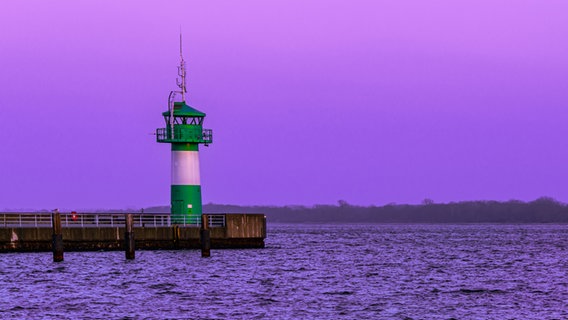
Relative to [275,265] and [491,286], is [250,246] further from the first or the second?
[491,286]

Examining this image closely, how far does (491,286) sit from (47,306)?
19.6 m

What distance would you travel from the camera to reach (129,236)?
4884 cm

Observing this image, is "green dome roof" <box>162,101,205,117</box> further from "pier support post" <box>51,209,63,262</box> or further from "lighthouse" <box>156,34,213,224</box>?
"pier support post" <box>51,209,63,262</box>

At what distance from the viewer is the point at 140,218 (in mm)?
54562

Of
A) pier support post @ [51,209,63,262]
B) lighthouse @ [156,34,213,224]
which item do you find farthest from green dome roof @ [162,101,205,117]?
pier support post @ [51,209,63,262]

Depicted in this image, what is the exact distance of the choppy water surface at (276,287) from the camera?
33.5 m

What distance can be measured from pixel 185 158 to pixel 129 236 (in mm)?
10068

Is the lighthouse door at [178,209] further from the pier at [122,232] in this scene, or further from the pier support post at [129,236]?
the pier support post at [129,236]

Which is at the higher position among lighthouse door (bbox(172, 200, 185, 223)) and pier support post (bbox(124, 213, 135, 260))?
lighthouse door (bbox(172, 200, 185, 223))

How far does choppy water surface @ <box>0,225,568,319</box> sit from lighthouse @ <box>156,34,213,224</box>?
2.65 m

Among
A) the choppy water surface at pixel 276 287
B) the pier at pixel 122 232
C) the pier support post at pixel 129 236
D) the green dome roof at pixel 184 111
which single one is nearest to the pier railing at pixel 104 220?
the pier at pixel 122 232

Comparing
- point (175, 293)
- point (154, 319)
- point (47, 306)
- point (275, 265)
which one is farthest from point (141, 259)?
point (154, 319)

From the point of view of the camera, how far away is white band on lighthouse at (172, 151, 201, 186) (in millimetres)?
57688

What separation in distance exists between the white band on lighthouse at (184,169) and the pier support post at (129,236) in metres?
8.65
